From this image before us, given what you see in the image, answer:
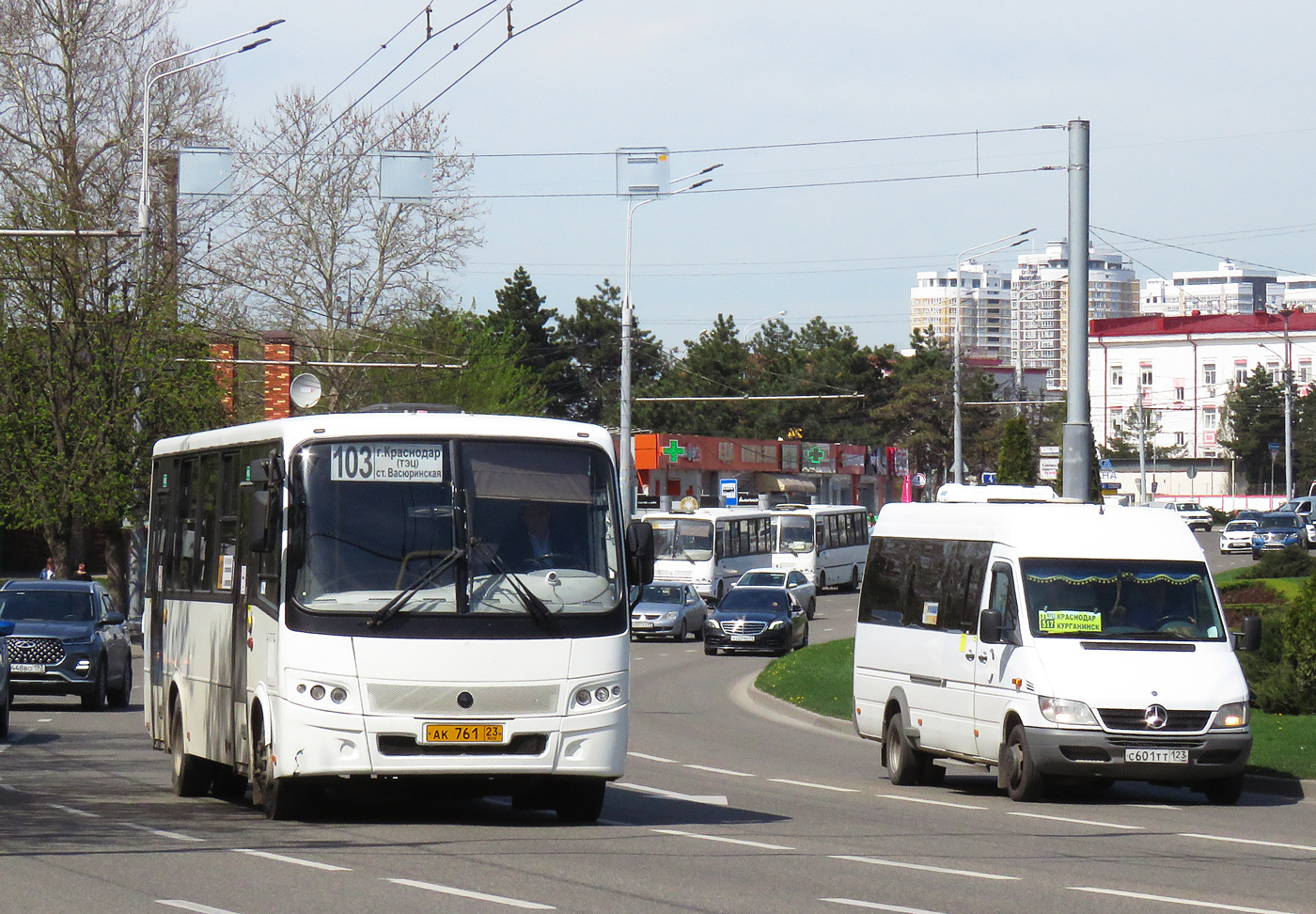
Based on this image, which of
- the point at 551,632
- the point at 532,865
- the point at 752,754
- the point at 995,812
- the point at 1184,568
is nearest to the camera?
the point at 532,865

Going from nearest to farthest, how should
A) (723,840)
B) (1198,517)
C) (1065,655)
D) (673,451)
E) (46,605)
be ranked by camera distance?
(723,840) < (1065,655) < (46,605) < (673,451) < (1198,517)

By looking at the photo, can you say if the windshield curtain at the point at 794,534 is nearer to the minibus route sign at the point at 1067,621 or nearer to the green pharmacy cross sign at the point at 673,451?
the green pharmacy cross sign at the point at 673,451

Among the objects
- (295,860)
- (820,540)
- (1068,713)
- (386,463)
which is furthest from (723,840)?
(820,540)

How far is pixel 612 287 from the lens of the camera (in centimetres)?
10806

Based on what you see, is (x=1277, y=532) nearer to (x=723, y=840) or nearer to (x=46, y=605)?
(x=46, y=605)

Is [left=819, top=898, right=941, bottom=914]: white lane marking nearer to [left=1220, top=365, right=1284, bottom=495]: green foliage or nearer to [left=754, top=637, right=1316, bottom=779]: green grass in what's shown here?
[left=754, top=637, right=1316, bottom=779]: green grass

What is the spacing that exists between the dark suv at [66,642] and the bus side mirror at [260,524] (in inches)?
501

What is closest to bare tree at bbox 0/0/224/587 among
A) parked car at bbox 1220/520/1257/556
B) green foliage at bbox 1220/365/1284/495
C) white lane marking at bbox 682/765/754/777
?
white lane marking at bbox 682/765/754/777

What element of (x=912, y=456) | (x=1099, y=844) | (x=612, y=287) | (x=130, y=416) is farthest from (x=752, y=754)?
(x=612, y=287)

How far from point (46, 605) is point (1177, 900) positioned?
1891 centimetres

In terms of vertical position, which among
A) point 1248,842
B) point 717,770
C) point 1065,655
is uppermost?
point 1065,655

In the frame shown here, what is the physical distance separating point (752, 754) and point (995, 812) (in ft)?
20.5

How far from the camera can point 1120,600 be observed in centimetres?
1554

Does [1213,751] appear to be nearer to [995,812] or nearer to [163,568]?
[995,812]
